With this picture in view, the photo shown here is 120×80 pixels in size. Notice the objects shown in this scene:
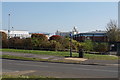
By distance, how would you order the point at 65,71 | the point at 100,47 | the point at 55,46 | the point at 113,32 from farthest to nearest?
the point at 113,32
the point at 100,47
the point at 55,46
the point at 65,71

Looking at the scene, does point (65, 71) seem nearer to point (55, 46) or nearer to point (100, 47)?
point (55, 46)

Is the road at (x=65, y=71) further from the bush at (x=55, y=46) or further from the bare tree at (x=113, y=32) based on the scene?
the bare tree at (x=113, y=32)

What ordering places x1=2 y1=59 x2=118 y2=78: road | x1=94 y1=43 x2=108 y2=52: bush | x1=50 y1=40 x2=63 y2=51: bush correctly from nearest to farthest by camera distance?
x1=2 y1=59 x2=118 y2=78: road → x1=50 y1=40 x2=63 y2=51: bush → x1=94 y1=43 x2=108 y2=52: bush

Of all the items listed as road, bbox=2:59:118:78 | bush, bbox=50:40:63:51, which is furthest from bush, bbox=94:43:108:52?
road, bbox=2:59:118:78

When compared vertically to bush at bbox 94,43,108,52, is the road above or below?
below

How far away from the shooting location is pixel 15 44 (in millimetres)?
39812

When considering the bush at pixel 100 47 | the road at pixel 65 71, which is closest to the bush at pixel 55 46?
the bush at pixel 100 47

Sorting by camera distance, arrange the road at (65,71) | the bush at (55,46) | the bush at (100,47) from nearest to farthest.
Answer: the road at (65,71) → the bush at (55,46) → the bush at (100,47)

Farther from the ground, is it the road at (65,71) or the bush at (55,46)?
the bush at (55,46)

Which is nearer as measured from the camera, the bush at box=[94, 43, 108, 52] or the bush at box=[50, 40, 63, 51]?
the bush at box=[50, 40, 63, 51]

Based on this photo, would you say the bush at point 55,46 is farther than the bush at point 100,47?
No

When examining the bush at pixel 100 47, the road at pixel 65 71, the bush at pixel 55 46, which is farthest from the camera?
the bush at pixel 100 47

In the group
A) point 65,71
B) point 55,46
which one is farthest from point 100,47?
point 65,71

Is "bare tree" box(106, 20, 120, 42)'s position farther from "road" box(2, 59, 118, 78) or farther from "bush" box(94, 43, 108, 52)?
"road" box(2, 59, 118, 78)
